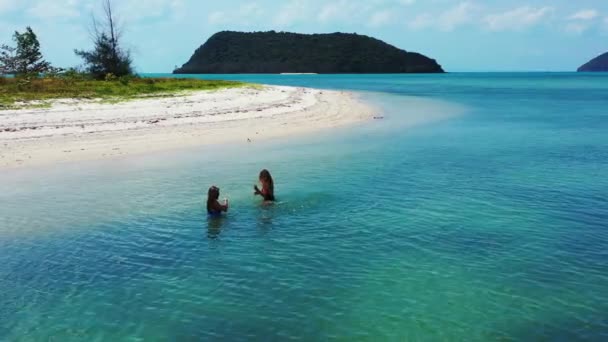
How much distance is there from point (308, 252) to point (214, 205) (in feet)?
11.5

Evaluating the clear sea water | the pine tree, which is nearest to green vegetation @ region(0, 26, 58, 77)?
the pine tree

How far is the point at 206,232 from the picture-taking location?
12289 millimetres

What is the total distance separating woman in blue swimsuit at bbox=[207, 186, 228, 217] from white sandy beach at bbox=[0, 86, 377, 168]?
1037 centimetres

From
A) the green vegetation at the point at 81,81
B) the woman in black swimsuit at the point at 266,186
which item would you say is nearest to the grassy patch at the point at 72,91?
the green vegetation at the point at 81,81

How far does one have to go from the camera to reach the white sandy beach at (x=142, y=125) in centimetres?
2241

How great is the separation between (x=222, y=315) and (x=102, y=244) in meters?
4.82

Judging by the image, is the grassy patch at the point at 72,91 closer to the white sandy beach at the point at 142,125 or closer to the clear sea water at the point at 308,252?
the white sandy beach at the point at 142,125

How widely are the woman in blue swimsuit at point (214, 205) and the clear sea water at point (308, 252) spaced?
21.0 inches

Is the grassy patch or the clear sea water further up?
the grassy patch

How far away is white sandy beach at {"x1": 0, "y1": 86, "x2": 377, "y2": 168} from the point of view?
2241 cm

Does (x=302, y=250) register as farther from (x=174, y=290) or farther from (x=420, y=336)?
(x=420, y=336)

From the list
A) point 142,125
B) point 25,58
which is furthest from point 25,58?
point 142,125

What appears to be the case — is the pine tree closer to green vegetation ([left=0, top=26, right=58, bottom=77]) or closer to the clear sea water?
green vegetation ([left=0, top=26, right=58, bottom=77])

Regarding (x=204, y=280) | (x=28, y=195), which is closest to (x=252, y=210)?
(x=204, y=280)
